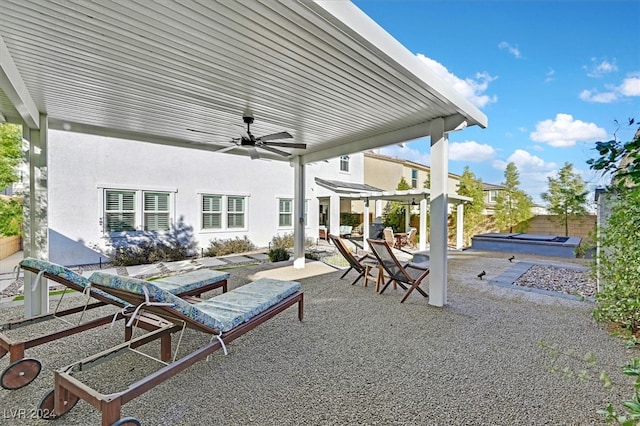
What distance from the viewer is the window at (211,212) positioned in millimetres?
11062

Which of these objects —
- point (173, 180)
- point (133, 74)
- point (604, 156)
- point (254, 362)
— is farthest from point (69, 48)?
point (173, 180)

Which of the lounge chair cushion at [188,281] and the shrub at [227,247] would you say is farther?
the shrub at [227,247]

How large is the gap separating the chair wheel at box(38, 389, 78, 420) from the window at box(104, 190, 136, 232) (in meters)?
8.08

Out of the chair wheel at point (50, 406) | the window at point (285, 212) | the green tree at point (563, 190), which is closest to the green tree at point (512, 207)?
the green tree at point (563, 190)

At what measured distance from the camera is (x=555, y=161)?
14.7m

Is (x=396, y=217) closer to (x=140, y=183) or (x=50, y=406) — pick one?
(x=140, y=183)

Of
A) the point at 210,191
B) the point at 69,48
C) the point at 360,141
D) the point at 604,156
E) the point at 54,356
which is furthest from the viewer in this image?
the point at 210,191

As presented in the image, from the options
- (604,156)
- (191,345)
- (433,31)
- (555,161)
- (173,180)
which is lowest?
(191,345)

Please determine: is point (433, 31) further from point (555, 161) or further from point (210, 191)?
point (555, 161)

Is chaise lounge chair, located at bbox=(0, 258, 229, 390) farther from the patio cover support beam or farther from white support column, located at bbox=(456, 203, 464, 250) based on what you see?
white support column, located at bbox=(456, 203, 464, 250)

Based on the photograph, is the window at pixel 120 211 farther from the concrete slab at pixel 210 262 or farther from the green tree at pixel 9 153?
the green tree at pixel 9 153

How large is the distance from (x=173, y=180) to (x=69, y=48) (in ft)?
25.2

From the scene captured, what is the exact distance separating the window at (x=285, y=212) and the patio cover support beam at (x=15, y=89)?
9172 millimetres

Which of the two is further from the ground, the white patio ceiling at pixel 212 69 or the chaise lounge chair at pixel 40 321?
the white patio ceiling at pixel 212 69
